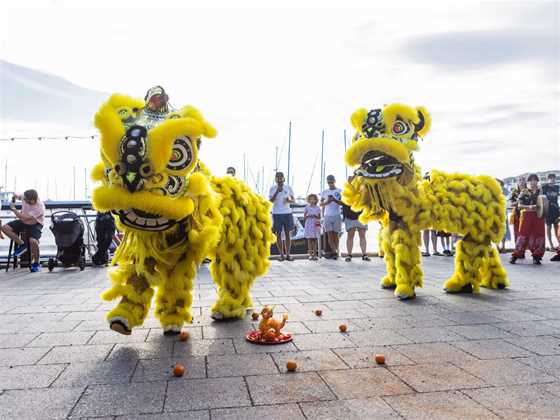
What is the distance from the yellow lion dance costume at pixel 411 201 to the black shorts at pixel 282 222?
425 cm

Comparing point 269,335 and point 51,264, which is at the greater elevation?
point 51,264

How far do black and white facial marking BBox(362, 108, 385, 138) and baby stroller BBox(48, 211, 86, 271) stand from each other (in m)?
6.61

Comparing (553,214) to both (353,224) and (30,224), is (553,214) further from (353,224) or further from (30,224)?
(30,224)

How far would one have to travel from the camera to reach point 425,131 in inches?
278

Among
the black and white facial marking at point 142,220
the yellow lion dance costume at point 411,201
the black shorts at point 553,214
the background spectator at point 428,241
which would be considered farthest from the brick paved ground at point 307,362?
the black shorts at point 553,214

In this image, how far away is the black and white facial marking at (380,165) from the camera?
6539 millimetres

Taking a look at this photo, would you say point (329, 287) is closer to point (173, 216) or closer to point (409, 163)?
point (409, 163)

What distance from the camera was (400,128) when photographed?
671 cm

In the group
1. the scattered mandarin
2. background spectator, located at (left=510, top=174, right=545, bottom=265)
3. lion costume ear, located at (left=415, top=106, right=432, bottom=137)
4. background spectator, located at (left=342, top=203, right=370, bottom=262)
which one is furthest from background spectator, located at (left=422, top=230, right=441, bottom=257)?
the scattered mandarin

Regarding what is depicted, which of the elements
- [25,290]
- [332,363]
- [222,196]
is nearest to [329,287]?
[222,196]

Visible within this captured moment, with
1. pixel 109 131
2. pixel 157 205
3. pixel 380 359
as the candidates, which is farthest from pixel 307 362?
pixel 109 131

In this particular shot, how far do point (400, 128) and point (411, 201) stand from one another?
3.04ft

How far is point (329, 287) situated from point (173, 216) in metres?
4.06

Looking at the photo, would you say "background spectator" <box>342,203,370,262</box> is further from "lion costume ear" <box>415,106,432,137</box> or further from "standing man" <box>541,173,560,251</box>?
"lion costume ear" <box>415,106,432,137</box>
